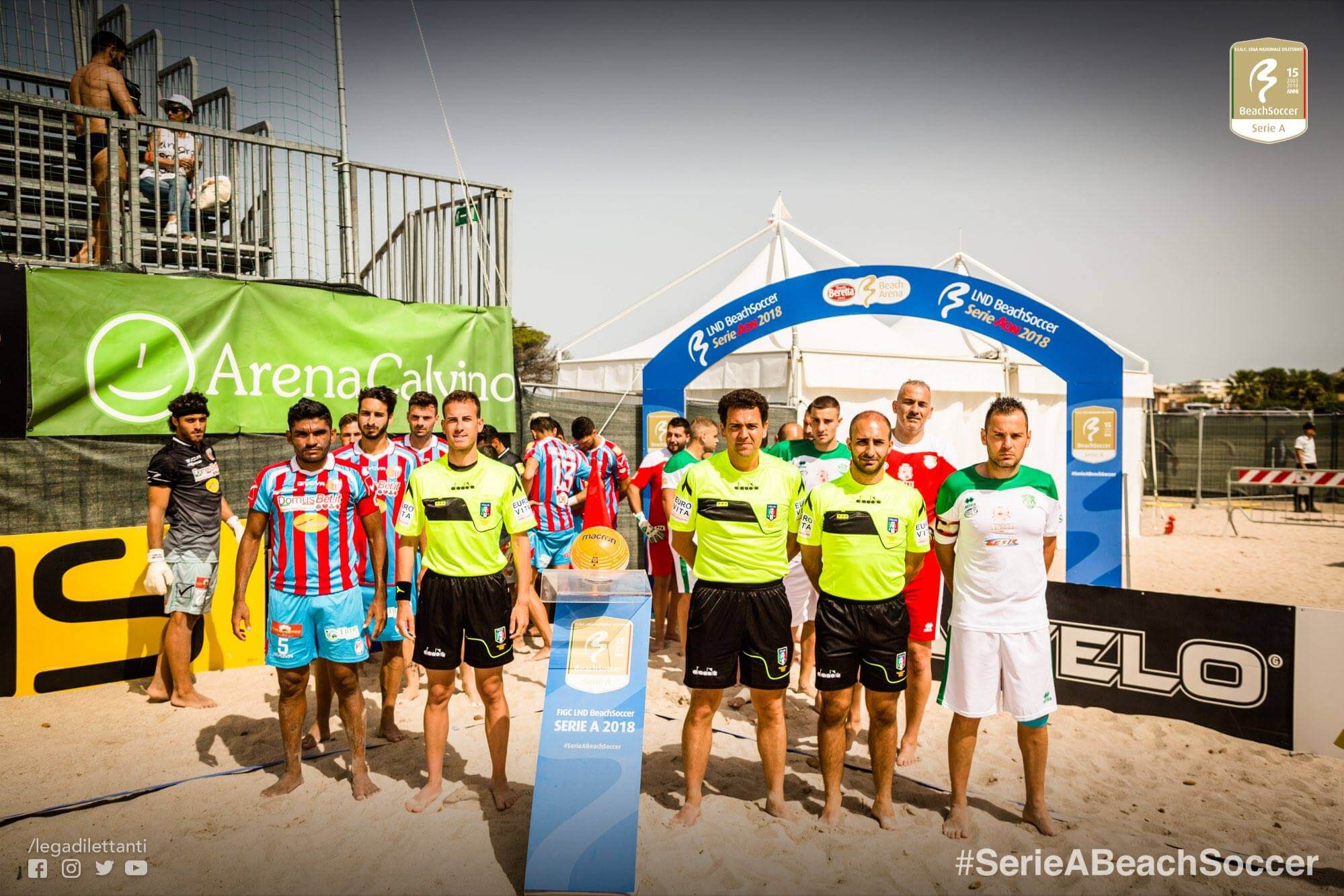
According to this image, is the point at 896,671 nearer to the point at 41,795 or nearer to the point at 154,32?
the point at 41,795

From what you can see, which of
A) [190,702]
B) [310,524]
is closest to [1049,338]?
[310,524]

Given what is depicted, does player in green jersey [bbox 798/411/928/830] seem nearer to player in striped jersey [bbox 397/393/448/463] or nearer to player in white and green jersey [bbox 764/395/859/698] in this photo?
player in white and green jersey [bbox 764/395/859/698]

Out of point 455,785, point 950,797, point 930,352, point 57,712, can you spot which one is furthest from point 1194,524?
point 57,712

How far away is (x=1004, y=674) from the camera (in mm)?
3748

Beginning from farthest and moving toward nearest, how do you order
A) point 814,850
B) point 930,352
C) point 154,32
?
point 930,352 → point 154,32 → point 814,850

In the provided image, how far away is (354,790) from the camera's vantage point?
4117mm

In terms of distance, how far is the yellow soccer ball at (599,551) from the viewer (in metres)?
3.84

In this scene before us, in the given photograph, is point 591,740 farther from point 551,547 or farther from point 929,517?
point 551,547

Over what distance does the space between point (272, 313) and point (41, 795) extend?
3823 millimetres

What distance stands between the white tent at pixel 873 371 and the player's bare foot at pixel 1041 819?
7.41 meters

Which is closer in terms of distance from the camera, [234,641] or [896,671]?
[896,671]

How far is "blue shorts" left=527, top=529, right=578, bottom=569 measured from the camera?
6.74 m

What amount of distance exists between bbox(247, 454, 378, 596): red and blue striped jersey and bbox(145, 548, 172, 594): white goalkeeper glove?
1.51 m

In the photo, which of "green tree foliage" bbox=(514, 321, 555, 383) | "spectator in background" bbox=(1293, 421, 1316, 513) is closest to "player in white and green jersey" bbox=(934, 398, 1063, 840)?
"spectator in background" bbox=(1293, 421, 1316, 513)
